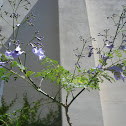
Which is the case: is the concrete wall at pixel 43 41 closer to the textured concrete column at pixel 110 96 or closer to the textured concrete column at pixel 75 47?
the textured concrete column at pixel 75 47

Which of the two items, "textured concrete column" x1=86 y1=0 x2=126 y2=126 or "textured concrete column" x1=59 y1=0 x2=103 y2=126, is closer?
"textured concrete column" x1=59 y1=0 x2=103 y2=126

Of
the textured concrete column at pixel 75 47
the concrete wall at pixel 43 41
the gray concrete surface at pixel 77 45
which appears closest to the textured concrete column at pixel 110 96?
the gray concrete surface at pixel 77 45

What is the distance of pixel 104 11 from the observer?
3762mm

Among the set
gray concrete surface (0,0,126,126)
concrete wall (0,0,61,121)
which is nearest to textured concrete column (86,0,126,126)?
gray concrete surface (0,0,126,126)

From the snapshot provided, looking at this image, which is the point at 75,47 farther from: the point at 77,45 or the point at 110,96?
the point at 110,96

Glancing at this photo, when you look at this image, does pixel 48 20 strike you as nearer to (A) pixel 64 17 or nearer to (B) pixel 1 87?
(A) pixel 64 17

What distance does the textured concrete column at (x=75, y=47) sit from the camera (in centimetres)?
243

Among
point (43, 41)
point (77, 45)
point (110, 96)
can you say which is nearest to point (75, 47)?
point (77, 45)

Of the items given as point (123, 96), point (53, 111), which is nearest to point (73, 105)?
point (53, 111)

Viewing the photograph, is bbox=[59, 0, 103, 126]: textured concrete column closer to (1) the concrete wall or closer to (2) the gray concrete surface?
(2) the gray concrete surface

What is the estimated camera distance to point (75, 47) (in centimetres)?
296

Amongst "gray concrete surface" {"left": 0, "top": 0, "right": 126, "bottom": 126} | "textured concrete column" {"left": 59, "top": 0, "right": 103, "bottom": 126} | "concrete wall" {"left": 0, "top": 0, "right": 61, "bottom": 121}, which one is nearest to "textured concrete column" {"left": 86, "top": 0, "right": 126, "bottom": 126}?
"gray concrete surface" {"left": 0, "top": 0, "right": 126, "bottom": 126}

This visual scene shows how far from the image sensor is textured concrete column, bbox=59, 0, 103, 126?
243cm

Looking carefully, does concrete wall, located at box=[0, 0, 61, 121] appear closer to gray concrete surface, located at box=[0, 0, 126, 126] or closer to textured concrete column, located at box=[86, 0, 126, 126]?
gray concrete surface, located at box=[0, 0, 126, 126]
